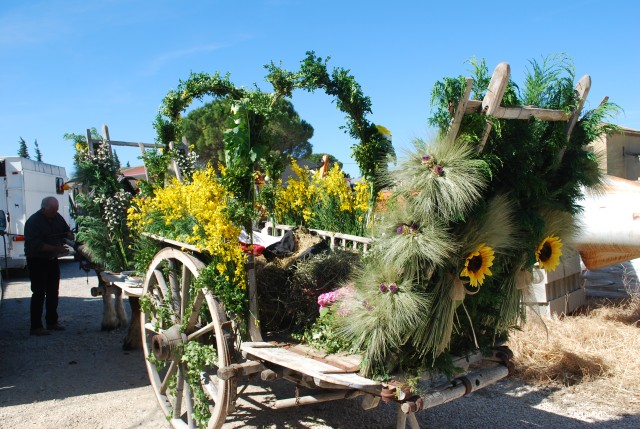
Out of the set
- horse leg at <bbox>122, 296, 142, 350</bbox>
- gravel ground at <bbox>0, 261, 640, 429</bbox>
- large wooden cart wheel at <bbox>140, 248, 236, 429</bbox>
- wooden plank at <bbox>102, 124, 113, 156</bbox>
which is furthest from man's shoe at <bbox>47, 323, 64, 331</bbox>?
large wooden cart wheel at <bbox>140, 248, 236, 429</bbox>

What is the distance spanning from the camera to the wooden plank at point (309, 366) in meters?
2.52

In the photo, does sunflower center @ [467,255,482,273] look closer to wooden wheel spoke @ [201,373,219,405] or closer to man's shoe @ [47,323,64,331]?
wooden wheel spoke @ [201,373,219,405]

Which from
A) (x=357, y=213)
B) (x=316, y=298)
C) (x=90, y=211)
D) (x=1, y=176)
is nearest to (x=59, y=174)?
(x=1, y=176)

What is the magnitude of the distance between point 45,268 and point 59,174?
7288mm

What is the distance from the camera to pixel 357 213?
16.1 feet

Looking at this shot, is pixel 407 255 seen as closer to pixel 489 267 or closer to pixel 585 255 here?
pixel 489 267

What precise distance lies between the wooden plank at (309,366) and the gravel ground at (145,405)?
1.22m

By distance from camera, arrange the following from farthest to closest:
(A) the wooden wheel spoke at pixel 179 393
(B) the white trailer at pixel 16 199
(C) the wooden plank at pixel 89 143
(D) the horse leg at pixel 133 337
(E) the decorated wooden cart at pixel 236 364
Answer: (B) the white trailer at pixel 16 199 < (D) the horse leg at pixel 133 337 < (C) the wooden plank at pixel 89 143 < (A) the wooden wheel spoke at pixel 179 393 < (E) the decorated wooden cart at pixel 236 364

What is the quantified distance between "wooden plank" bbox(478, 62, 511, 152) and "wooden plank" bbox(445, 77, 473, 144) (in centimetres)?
10

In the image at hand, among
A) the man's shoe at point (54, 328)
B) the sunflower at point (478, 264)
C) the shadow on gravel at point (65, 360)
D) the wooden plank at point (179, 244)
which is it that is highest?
the wooden plank at point (179, 244)

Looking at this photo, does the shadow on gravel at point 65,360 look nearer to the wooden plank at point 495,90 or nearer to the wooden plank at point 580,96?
the wooden plank at point 495,90

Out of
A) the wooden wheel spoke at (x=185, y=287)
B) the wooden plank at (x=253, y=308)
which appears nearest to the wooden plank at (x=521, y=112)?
the wooden plank at (x=253, y=308)

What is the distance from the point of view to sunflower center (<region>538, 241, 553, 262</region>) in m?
2.83

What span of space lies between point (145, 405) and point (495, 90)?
12.4 ft
